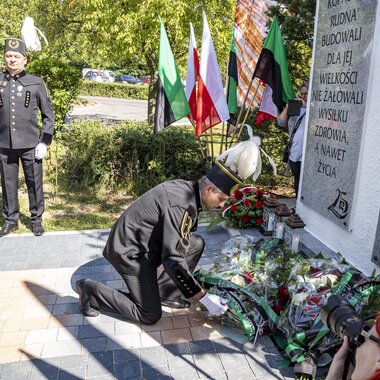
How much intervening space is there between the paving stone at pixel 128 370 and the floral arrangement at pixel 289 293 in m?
0.80

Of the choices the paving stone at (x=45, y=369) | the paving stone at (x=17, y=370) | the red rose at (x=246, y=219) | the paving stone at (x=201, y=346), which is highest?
the red rose at (x=246, y=219)

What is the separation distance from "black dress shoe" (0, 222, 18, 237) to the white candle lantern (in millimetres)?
3358

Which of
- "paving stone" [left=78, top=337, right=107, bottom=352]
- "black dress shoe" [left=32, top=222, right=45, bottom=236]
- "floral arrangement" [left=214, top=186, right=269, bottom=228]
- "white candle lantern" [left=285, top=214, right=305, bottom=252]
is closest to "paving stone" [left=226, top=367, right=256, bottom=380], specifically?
"paving stone" [left=78, top=337, right=107, bottom=352]

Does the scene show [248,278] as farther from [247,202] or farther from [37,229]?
[37,229]

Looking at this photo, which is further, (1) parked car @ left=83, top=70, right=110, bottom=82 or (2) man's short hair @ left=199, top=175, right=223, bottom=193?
(1) parked car @ left=83, top=70, right=110, bottom=82

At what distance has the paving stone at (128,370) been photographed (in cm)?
284

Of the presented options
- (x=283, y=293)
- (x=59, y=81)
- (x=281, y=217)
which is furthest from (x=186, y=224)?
(x=59, y=81)

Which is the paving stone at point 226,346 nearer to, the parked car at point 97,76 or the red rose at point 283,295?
the red rose at point 283,295

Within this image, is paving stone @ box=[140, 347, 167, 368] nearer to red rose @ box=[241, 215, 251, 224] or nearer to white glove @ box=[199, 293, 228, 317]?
white glove @ box=[199, 293, 228, 317]

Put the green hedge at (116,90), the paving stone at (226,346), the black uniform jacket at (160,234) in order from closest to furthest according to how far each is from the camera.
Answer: the black uniform jacket at (160,234) < the paving stone at (226,346) < the green hedge at (116,90)

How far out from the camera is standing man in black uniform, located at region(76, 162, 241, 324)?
3033mm

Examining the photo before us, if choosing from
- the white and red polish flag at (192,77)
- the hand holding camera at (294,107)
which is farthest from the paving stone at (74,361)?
the hand holding camera at (294,107)

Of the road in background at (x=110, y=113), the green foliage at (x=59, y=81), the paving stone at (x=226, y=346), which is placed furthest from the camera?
the road in background at (x=110, y=113)

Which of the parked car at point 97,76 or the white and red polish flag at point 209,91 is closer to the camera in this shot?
the white and red polish flag at point 209,91
